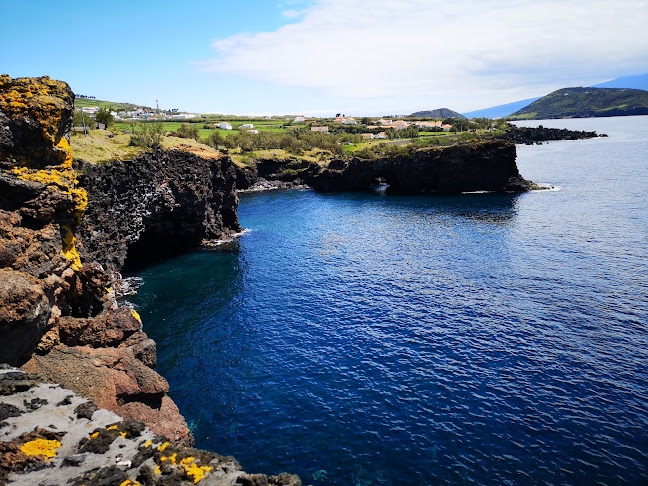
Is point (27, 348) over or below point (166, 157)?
below

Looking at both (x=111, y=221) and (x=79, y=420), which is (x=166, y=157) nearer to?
(x=111, y=221)

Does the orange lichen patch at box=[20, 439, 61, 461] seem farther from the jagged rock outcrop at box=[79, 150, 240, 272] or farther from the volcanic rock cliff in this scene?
the jagged rock outcrop at box=[79, 150, 240, 272]

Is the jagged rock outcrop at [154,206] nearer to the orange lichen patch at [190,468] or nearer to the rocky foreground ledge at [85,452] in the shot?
the rocky foreground ledge at [85,452]

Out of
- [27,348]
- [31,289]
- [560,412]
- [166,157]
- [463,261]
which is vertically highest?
[166,157]

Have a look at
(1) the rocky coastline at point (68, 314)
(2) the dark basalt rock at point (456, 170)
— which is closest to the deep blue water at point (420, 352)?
(1) the rocky coastline at point (68, 314)

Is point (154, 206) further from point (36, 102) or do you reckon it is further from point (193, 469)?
point (193, 469)

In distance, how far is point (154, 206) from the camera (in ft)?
235

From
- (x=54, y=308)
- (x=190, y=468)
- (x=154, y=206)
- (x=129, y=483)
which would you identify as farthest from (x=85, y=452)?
(x=154, y=206)

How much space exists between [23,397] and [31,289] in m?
5.78

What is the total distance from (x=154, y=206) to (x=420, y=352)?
52762mm

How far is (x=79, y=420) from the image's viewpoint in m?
18.8

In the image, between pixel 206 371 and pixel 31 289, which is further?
pixel 206 371

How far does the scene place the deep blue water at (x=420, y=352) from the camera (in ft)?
93.6

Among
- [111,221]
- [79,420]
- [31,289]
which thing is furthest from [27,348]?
[111,221]
